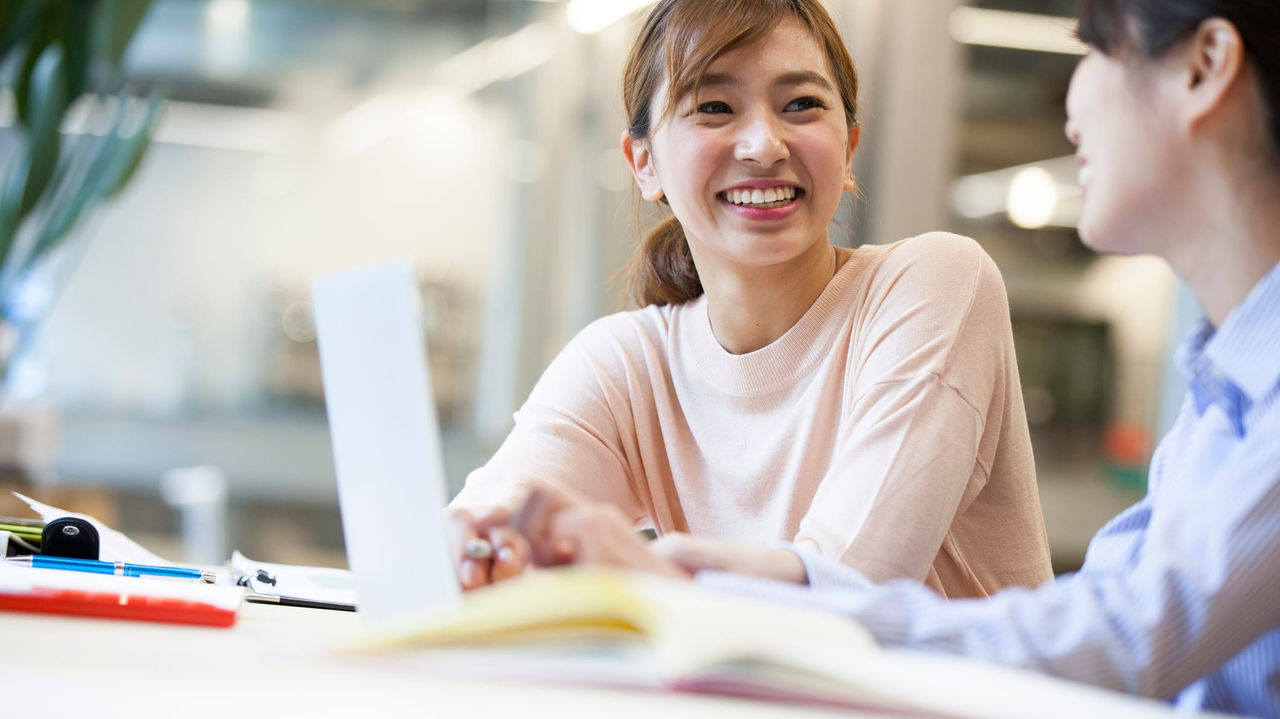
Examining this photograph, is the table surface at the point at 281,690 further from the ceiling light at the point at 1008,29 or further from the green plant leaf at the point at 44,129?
the ceiling light at the point at 1008,29

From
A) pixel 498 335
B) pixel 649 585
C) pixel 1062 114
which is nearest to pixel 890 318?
pixel 649 585

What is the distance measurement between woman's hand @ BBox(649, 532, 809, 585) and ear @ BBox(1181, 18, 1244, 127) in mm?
418

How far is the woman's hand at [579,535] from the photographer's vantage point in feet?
2.69

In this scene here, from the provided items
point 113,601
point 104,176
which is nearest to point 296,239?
point 104,176

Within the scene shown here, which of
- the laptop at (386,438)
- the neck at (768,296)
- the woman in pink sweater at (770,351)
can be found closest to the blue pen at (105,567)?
the woman in pink sweater at (770,351)

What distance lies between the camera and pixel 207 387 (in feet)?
16.1

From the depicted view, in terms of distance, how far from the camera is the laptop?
0.73 meters

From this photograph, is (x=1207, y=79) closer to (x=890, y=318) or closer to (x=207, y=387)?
(x=890, y=318)

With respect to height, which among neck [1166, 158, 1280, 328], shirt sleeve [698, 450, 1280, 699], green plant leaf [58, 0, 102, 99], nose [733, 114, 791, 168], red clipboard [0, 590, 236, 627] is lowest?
shirt sleeve [698, 450, 1280, 699]

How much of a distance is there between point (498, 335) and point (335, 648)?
4260 mm

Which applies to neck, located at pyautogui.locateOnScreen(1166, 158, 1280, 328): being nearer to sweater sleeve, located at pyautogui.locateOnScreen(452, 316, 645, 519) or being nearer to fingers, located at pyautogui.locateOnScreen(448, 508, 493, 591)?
fingers, located at pyautogui.locateOnScreen(448, 508, 493, 591)

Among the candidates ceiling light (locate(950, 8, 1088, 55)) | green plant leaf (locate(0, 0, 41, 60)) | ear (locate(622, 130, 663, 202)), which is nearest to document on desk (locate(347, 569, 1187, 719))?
ear (locate(622, 130, 663, 202))

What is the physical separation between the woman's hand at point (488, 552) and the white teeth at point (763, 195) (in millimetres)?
561

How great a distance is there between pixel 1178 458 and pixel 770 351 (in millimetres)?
529
